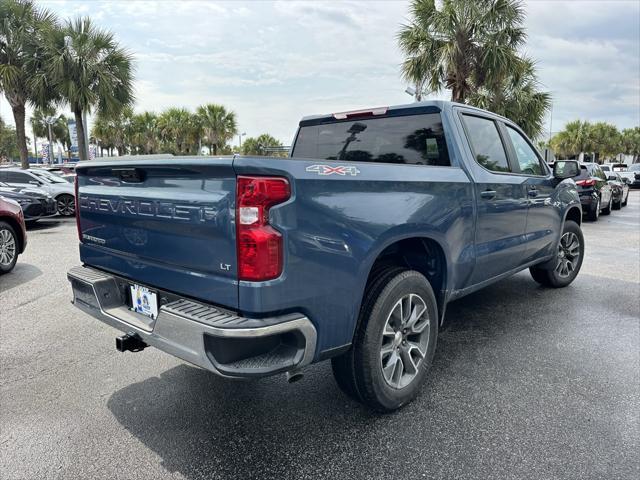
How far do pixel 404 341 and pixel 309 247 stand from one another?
1103 millimetres

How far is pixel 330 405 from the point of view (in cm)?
293

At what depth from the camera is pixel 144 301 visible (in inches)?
104

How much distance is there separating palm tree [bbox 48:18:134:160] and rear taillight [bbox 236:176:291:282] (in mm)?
18870

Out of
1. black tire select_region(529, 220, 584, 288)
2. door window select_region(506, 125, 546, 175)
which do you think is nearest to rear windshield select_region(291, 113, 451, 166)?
door window select_region(506, 125, 546, 175)

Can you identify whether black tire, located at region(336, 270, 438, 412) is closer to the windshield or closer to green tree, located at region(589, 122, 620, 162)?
the windshield

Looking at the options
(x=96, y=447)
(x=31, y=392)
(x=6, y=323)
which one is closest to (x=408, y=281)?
(x=96, y=447)

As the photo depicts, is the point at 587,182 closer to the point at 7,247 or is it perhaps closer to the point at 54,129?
the point at 7,247

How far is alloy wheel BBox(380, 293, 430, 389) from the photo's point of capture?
9.08ft

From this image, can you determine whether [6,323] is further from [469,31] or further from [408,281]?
[469,31]

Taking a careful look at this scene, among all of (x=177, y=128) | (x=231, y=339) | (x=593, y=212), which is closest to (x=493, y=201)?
(x=231, y=339)

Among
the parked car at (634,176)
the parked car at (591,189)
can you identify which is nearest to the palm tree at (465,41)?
the parked car at (591,189)

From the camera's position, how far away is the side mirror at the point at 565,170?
467 centimetres

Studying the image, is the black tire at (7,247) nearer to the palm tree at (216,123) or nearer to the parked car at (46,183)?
the parked car at (46,183)

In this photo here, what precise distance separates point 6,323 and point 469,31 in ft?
52.1
